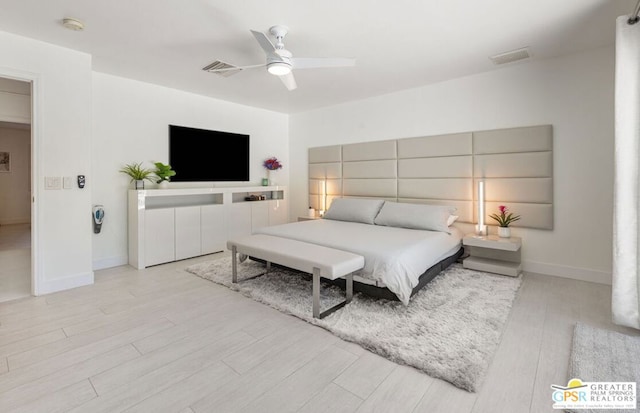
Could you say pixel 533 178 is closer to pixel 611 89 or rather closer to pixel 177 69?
pixel 611 89

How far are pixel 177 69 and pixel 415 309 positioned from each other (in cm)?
378

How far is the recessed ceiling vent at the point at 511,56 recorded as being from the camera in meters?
3.23

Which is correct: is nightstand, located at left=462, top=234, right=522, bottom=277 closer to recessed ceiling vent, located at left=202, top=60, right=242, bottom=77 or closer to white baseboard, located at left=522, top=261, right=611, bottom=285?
white baseboard, located at left=522, top=261, right=611, bottom=285

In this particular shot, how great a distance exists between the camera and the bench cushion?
2463 millimetres

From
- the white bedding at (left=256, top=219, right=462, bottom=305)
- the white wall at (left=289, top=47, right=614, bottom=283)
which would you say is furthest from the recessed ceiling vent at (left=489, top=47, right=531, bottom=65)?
the white bedding at (left=256, top=219, right=462, bottom=305)

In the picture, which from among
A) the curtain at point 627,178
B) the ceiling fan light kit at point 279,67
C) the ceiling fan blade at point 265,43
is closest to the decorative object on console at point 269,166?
the ceiling fan light kit at point 279,67

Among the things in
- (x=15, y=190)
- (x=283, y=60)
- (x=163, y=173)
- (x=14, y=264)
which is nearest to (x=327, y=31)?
(x=283, y=60)

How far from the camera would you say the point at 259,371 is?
1.83 meters

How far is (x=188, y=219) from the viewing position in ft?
14.6

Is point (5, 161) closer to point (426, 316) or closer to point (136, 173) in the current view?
point (136, 173)

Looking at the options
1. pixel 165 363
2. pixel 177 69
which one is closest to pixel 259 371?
pixel 165 363

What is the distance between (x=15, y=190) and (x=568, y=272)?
11054mm

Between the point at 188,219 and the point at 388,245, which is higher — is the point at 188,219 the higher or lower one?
the higher one
